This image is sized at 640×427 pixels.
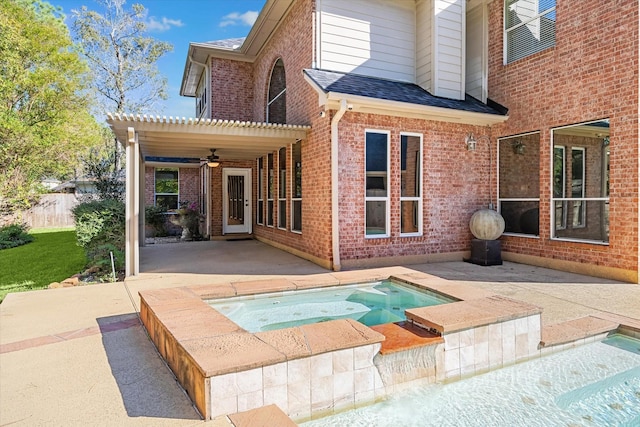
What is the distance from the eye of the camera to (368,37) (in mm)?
8562

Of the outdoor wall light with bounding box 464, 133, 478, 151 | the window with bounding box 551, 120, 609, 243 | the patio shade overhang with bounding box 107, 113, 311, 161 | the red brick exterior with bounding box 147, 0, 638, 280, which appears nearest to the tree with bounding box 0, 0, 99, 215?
the patio shade overhang with bounding box 107, 113, 311, 161

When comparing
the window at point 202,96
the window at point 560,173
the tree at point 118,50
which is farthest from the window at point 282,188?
the tree at point 118,50

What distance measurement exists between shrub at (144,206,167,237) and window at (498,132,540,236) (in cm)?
→ 1221

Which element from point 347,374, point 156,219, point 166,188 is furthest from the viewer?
point 166,188

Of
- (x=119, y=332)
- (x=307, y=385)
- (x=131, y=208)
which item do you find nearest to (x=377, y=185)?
(x=131, y=208)

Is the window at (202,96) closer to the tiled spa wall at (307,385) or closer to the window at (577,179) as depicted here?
the window at (577,179)

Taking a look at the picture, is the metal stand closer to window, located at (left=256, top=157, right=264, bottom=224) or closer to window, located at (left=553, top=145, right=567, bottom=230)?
window, located at (left=553, top=145, right=567, bottom=230)

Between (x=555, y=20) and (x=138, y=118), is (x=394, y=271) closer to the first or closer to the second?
(x=138, y=118)

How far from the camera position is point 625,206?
6605mm

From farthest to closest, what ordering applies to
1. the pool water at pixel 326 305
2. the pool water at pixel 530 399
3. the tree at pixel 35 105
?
the tree at pixel 35 105 < the pool water at pixel 326 305 < the pool water at pixel 530 399

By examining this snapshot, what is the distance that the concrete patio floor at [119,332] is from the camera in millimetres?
2566

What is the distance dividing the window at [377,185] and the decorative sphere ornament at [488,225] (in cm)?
210

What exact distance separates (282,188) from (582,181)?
8.20 m

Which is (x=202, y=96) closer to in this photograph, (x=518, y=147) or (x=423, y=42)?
(x=423, y=42)
